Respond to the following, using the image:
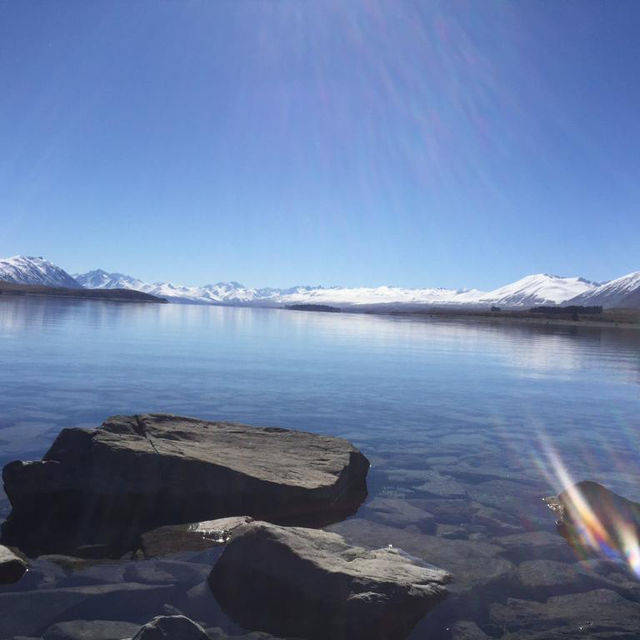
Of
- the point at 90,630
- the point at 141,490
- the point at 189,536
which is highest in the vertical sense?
the point at 141,490

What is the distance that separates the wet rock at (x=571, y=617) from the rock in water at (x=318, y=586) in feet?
3.31

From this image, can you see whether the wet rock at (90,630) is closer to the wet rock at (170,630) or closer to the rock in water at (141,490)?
the wet rock at (170,630)

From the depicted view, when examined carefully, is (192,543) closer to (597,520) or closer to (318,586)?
(318,586)

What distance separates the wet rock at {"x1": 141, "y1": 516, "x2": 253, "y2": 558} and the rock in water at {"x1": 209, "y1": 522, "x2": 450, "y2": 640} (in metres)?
1.22

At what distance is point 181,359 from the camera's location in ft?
115

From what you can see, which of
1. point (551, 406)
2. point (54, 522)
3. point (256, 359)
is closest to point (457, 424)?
point (551, 406)

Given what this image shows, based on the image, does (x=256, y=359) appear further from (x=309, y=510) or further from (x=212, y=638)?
(x=212, y=638)

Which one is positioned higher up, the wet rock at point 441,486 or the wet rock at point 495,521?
the wet rock at point 441,486

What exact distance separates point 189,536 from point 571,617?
5.83 metres

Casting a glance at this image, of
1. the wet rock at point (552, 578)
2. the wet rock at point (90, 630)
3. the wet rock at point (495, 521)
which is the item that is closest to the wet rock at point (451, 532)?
the wet rock at point (495, 521)

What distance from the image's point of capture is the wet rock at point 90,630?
22.9ft

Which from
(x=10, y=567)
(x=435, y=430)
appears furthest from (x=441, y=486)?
(x=10, y=567)

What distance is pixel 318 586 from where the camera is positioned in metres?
7.64

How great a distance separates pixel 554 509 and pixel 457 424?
7.71m
